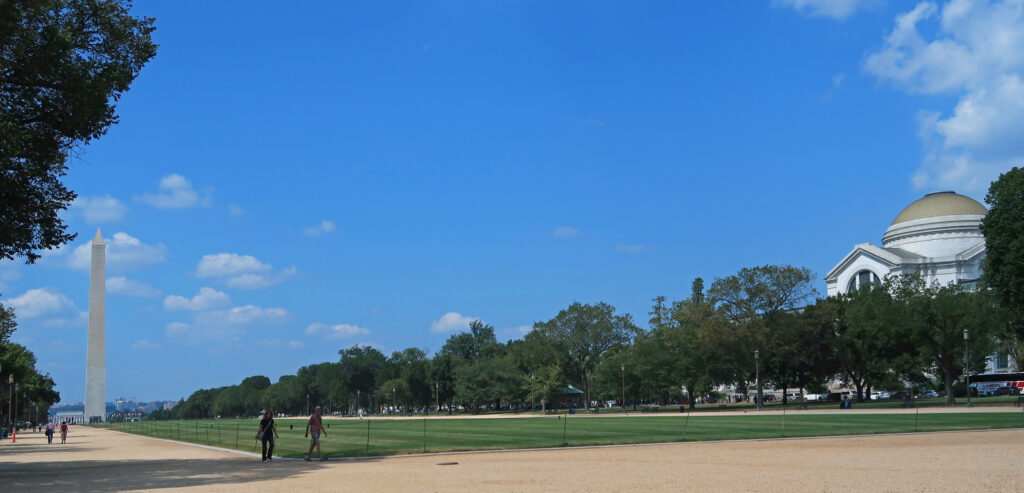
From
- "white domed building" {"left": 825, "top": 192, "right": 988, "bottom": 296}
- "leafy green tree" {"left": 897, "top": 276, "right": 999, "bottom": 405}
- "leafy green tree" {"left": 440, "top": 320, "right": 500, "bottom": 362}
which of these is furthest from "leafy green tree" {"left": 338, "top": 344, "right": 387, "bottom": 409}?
"leafy green tree" {"left": 897, "top": 276, "right": 999, "bottom": 405}

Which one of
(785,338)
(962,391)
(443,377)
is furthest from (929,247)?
(443,377)

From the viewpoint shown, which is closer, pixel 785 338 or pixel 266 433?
pixel 266 433

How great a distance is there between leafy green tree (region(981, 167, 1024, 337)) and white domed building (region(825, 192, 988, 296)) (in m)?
55.5

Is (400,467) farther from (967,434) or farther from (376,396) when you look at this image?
(376,396)

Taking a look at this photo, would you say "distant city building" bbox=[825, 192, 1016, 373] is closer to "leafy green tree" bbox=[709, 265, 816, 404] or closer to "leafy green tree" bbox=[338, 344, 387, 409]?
"leafy green tree" bbox=[709, 265, 816, 404]

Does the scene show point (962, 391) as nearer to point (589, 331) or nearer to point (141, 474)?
point (589, 331)

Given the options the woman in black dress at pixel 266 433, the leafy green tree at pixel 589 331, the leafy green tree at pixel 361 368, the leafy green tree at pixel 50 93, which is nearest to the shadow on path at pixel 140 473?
the woman in black dress at pixel 266 433

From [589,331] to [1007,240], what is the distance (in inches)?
2243

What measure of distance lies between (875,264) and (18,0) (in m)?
132

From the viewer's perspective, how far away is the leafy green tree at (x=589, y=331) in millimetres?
Result: 112750

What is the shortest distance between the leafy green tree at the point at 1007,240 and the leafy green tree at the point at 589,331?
51.8m

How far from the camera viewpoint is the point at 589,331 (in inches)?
4449

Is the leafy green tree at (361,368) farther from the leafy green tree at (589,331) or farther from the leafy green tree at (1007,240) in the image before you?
the leafy green tree at (1007,240)

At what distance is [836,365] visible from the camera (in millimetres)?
93312
